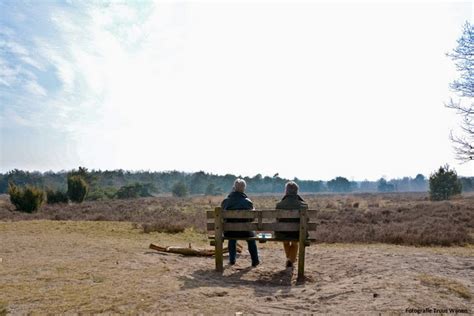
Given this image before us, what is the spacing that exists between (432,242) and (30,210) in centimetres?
2682

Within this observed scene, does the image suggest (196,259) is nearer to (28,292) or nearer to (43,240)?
(28,292)

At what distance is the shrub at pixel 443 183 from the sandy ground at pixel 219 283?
1443 inches

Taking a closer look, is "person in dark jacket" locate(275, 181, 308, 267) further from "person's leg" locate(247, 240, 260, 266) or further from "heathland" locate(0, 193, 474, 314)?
"person's leg" locate(247, 240, 260, 266)

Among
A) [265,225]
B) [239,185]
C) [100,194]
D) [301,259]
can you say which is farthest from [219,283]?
[100,194]

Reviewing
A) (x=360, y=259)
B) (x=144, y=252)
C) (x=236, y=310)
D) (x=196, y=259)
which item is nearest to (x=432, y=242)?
(x=360, y=259)

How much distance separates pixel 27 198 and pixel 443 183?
3855 cm

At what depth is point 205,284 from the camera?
7.18 meters

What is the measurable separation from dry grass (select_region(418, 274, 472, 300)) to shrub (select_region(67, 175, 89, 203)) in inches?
1425

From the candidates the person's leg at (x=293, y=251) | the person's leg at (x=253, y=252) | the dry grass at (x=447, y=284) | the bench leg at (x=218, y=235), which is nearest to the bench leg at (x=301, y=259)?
the person's leg at (x=293, y=251)

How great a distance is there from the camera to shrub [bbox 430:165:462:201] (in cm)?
4297

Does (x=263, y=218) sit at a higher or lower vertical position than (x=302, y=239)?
higher

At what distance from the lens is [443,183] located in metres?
43.2

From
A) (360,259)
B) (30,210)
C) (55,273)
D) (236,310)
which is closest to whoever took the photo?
(236,310)

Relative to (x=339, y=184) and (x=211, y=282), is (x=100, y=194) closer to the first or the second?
(x=211, y=282)
